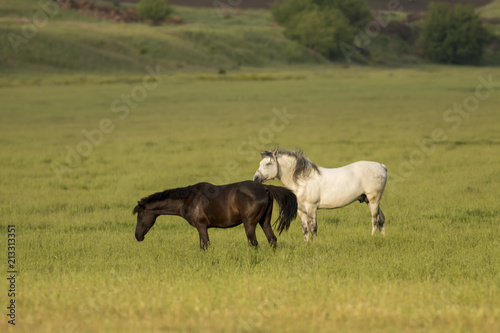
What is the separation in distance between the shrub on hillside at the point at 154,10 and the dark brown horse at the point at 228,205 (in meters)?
177

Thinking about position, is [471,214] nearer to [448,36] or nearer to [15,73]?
[15,73]

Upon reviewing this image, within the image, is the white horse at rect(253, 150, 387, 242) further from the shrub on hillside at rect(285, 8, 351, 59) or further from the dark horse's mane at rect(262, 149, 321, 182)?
the shrub on hillside at rect(285, 8, 351, 59)

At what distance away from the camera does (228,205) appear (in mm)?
9648

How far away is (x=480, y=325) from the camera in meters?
6.32

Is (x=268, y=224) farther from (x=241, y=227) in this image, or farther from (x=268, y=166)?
(x=241, y=227)

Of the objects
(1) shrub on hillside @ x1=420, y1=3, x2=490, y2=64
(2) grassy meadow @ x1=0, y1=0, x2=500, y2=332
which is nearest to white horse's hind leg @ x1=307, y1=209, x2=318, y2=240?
(2) grassy meadow @ x1=0, y1=0, x2=500, y2=332

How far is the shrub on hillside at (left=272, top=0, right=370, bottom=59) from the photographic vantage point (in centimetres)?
14175

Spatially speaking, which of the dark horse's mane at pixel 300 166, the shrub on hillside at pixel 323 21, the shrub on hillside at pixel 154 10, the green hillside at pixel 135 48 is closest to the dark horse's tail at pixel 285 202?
the dark horse's mane at pixel 300 166

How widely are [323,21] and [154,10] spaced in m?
54.6

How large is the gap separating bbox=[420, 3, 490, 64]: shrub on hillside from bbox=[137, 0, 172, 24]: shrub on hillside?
7221 cm

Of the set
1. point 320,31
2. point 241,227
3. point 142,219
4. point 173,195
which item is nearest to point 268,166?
point 173,195

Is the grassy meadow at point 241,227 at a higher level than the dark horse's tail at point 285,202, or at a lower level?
lower

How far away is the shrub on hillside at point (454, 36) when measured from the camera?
151 m

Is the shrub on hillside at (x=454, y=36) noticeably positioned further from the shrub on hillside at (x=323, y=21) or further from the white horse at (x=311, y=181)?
the white horse at (x=311, y=181)
